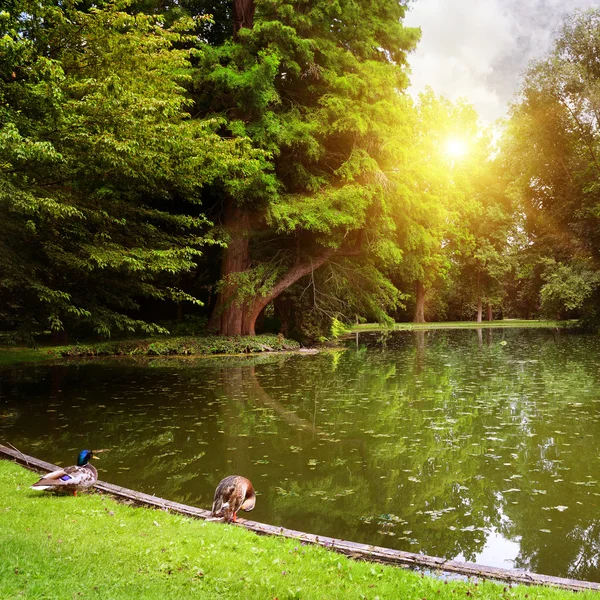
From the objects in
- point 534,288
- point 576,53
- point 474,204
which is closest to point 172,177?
point 474,204

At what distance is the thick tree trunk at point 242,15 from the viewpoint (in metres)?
25.0

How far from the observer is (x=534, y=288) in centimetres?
5534

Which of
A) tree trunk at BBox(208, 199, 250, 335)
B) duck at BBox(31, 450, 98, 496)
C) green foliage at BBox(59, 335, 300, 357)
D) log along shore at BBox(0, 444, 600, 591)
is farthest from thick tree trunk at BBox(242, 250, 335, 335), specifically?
log along shore at BBox(0, 444, 600, 591)

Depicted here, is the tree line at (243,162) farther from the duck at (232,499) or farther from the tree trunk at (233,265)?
the duck at (232,499)

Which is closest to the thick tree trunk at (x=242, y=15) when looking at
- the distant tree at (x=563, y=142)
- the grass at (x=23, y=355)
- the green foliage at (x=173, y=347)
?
the green foliage at (x=173, y=347)

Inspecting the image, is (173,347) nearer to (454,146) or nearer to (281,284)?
(281,284)

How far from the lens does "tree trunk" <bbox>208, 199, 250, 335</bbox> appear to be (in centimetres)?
2420

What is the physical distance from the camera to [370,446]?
8.84 metres

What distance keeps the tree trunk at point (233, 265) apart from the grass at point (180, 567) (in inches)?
733

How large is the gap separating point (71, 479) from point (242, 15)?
2429 cm

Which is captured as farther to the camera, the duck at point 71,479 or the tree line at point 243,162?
the tree line at point 243,162

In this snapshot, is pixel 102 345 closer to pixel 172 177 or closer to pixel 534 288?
pixel 172 177

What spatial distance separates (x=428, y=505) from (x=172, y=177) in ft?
32.0

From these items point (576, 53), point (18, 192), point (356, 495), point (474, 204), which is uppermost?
point (576, 53)
